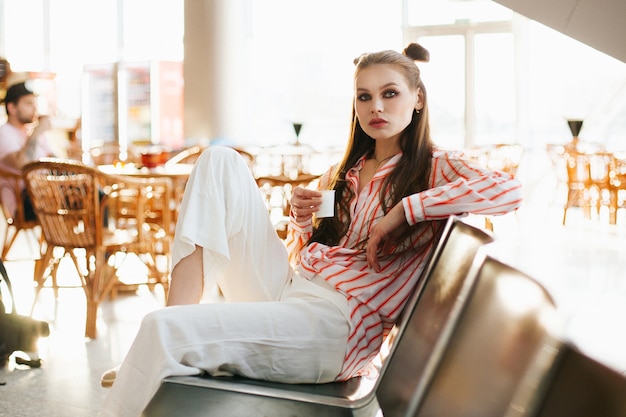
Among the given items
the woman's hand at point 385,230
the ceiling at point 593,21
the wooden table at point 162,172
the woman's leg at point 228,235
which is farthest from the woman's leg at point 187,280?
the wooden table at point 162,172

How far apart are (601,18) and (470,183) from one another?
1.12 meters

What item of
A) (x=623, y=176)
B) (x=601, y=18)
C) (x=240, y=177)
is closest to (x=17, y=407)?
(x=240, y=177)

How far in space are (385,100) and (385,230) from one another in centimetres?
38

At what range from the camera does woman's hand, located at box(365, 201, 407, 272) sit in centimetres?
164

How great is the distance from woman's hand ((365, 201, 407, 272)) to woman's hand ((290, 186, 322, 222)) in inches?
8.1

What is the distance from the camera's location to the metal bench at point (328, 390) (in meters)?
1.32

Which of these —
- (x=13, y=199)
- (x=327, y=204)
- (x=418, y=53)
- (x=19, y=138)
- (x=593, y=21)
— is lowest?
(x=13, y=199)

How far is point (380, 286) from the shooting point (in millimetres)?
1723

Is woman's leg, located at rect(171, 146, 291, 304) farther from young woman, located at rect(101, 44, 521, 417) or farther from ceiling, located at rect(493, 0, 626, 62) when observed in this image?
ceiling, located at rect(493, 0, 626, 62)

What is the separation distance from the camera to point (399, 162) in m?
1.88

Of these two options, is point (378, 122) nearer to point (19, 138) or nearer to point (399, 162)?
point (399, 162)

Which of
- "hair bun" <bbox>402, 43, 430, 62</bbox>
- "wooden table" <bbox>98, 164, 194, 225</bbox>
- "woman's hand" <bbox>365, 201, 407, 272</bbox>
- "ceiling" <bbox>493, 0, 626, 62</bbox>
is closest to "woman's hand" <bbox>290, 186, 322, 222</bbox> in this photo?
"woman's hand" <bbox>365, 201, 407, 272</bbox>

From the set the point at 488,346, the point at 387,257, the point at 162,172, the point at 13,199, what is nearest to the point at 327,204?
the point at 387,257

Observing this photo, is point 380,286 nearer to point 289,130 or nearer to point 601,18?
point 601,18
